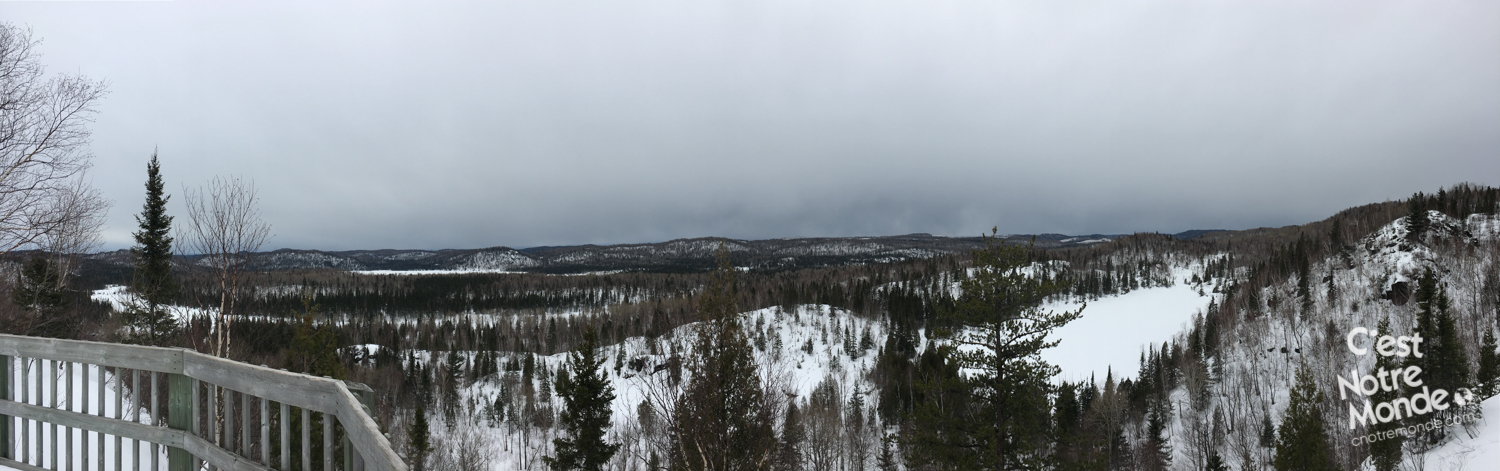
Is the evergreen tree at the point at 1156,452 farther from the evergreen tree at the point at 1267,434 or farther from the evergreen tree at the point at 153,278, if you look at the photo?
the evergreen tree at the point at 153,278

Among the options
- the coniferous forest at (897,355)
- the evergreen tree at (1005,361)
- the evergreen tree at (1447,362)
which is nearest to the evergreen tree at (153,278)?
the coniferous forest at (897,355)

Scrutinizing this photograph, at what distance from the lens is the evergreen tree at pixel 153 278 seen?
19.7m

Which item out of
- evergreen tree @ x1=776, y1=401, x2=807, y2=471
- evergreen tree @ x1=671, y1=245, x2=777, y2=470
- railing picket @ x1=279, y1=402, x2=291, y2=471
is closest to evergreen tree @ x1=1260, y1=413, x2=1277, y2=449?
evergreen tree @ x1=776, y1=401, x2=807, y2=471

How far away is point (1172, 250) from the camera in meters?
174

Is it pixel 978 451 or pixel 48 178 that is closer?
pixel 48 178

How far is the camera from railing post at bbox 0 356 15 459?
16.9 feet

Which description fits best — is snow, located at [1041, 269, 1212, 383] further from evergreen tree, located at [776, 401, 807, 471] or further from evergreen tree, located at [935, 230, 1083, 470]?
evergreen tree, located at [935, 230, 1083, 470]

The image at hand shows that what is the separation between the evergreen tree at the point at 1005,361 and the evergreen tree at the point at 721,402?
8.80 metres

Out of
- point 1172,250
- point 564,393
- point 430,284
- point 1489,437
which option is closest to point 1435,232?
point 1489,437

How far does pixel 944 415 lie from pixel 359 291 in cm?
19440

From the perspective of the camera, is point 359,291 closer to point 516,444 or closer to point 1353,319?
point 516,444

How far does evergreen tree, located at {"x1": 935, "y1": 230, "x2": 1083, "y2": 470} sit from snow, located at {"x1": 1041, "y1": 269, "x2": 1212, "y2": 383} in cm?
7021

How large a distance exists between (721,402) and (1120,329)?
4857 inches

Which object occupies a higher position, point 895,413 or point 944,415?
point 944,415
